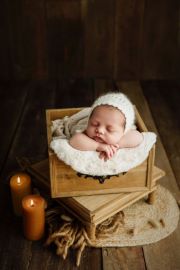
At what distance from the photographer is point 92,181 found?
4.22 feet

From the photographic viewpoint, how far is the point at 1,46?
8.04 feet

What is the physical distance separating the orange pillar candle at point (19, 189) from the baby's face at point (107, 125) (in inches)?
11.8

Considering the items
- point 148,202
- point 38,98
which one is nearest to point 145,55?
point 38,98

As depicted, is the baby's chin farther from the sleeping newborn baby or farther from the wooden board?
the wooden board

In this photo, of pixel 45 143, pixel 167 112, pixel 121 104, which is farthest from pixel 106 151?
pixel 167 112

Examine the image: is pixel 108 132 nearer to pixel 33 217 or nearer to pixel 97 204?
pixel 97 204

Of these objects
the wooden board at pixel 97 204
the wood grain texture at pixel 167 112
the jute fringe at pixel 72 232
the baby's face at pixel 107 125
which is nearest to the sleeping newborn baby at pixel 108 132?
the baby's face at pixel 107 125

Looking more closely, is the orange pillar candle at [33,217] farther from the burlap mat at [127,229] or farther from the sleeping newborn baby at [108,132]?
the sleeping newborn baby at [108,132]

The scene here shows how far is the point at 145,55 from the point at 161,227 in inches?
55.1

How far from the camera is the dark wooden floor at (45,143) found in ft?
4.03

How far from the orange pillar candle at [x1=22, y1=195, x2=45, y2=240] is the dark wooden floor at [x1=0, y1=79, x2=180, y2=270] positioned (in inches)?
1.2

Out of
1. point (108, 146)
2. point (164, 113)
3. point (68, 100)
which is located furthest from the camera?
point (68, 100)

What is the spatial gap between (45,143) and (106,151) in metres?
0.67

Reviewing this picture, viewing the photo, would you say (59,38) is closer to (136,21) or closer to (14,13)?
(14,13)
